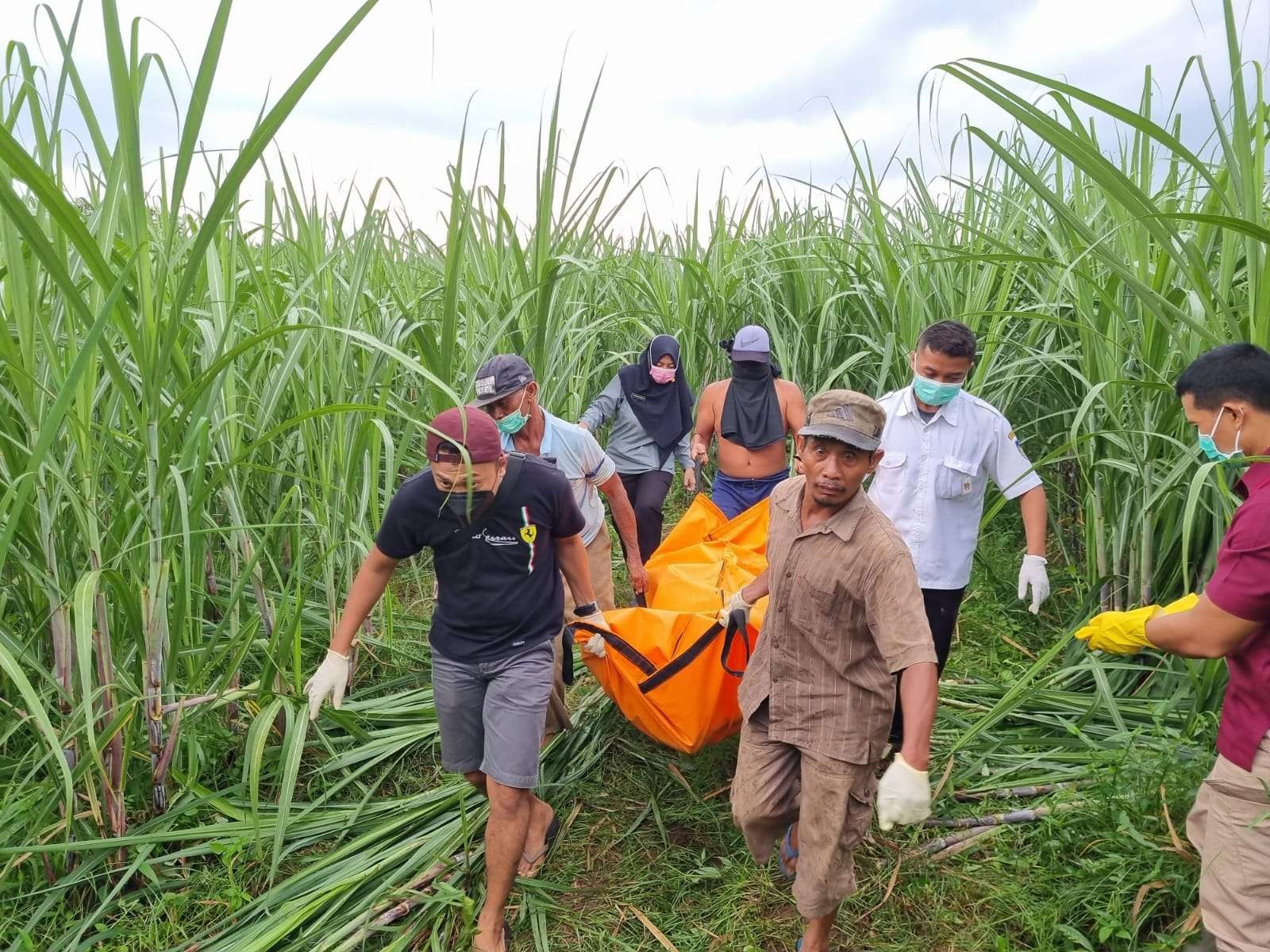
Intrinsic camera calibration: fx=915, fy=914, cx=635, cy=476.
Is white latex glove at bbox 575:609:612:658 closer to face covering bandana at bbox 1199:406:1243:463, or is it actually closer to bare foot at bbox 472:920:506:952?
bare foot at bbox 472:920:506:952

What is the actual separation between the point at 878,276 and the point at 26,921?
13.8 ft

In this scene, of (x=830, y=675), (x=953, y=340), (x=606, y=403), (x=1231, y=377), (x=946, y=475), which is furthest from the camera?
(x=606, y=403)

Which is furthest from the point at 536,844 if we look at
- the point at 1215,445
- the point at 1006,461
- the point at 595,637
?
the point at 1215,445

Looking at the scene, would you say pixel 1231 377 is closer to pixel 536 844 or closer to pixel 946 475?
pixel 946 475

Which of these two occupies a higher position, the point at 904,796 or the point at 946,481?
the point at 946,481

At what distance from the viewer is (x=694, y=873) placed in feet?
8.34

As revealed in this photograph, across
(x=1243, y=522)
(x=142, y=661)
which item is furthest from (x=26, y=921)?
(x=1243, y=522)

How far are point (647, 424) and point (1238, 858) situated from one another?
310cm

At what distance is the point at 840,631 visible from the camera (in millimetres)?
2117

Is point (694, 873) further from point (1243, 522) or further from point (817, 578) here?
point (1243, 522)

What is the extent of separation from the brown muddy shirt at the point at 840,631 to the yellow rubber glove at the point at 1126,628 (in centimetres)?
46

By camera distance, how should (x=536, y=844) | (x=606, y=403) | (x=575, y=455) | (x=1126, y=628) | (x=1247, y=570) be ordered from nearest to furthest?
(x=1247, y=570) → (x=1126, y=628) → (x=536, y=844) → (x=575, y=455) → (x=606, y=403)

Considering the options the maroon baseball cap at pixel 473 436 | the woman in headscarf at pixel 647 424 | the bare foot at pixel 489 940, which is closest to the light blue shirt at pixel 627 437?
the woman in headscarf at pixel 647 424

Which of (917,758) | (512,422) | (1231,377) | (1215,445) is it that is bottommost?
(917,758)
